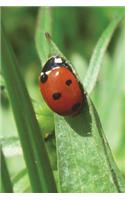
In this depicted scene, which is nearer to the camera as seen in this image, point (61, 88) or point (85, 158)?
point (85, 158)

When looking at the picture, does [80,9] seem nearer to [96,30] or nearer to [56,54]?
[96,30]

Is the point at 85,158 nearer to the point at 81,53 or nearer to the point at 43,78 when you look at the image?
the point at 43,78

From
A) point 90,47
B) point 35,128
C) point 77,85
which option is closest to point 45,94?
point 77,85

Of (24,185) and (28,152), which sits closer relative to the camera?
(28,152)

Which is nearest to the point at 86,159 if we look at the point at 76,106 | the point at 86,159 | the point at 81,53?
the point at 86,159

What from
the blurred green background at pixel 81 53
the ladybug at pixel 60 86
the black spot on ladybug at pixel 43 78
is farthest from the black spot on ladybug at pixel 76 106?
the blurred green background at pixel 81 53

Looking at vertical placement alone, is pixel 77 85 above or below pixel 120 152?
above

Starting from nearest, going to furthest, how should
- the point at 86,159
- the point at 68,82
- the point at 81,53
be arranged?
the point at 86,159 < the point at 68,82 < the point at 81,53
